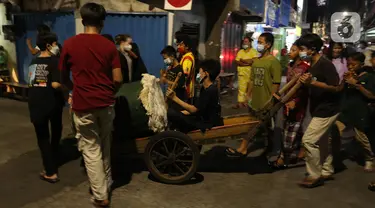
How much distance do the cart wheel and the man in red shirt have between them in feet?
2.40

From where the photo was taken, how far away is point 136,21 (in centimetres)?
873

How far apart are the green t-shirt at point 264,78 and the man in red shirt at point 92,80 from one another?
246 cm

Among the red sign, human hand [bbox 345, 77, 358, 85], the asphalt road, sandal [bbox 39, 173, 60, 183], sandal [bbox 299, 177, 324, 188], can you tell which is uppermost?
the red sign

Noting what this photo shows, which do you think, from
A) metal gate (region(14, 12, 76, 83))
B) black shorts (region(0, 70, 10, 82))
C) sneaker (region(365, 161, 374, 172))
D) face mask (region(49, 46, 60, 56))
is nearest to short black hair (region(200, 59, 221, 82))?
face mask (region(49, 46, 60, 56))

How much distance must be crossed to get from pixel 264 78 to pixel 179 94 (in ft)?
4.29

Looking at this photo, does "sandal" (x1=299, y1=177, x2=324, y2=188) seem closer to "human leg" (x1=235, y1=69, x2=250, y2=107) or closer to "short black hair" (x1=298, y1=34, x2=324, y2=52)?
"short black hair" (x1=298, y1=34, x2=324, y2=52)

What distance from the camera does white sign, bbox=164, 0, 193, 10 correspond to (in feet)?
21.9

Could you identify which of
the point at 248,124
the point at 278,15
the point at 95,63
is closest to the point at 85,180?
the point at 95,63

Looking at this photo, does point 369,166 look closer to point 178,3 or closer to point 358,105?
point 358,105

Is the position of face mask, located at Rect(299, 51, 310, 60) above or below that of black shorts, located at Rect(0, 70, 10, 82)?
above

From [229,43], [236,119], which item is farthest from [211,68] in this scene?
[229,43]

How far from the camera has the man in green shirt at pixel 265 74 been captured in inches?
203

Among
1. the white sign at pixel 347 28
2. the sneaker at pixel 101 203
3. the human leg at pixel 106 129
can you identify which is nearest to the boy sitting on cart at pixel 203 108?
the human leg at pixel 106 129

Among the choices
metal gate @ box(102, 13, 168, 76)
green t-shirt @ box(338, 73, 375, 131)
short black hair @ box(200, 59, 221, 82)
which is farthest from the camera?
metal gate @ box(102, 13, 168, 76)
